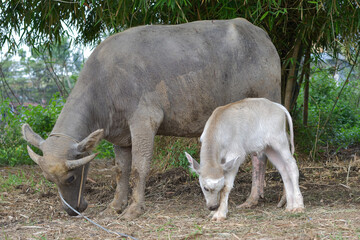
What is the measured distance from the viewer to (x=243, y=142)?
4.73 meters

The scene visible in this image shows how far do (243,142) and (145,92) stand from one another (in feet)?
3.81

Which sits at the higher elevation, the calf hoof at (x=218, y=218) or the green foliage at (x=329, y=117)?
the calf hoof at (x=218, y=218)

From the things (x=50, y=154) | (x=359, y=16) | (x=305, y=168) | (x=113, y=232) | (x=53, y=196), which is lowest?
(x=305, y=168)

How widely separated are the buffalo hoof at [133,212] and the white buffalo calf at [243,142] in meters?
0.81

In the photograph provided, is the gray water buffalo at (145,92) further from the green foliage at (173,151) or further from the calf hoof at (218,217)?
the green foliage at (173,151)

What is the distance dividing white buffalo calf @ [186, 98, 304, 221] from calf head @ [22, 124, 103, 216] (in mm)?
1034

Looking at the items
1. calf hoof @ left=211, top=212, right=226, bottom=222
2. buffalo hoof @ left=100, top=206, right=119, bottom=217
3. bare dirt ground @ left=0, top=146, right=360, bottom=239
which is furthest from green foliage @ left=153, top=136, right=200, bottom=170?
calf hoof @ left=211, top=212, right=226, bottom=222

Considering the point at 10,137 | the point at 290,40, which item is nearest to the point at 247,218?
the point at 290,40

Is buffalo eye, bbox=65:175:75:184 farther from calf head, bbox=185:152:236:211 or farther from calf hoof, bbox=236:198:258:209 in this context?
calf hoof, bbox=236:198:258:209

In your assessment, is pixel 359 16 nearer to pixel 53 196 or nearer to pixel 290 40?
pixel 290 40

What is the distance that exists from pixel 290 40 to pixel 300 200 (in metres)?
3.18

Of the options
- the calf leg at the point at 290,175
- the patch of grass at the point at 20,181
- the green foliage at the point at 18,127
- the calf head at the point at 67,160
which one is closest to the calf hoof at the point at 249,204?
the calf leg at the point at 290,175

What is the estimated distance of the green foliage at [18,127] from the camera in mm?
8852

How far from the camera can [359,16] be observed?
6055 millimetres
